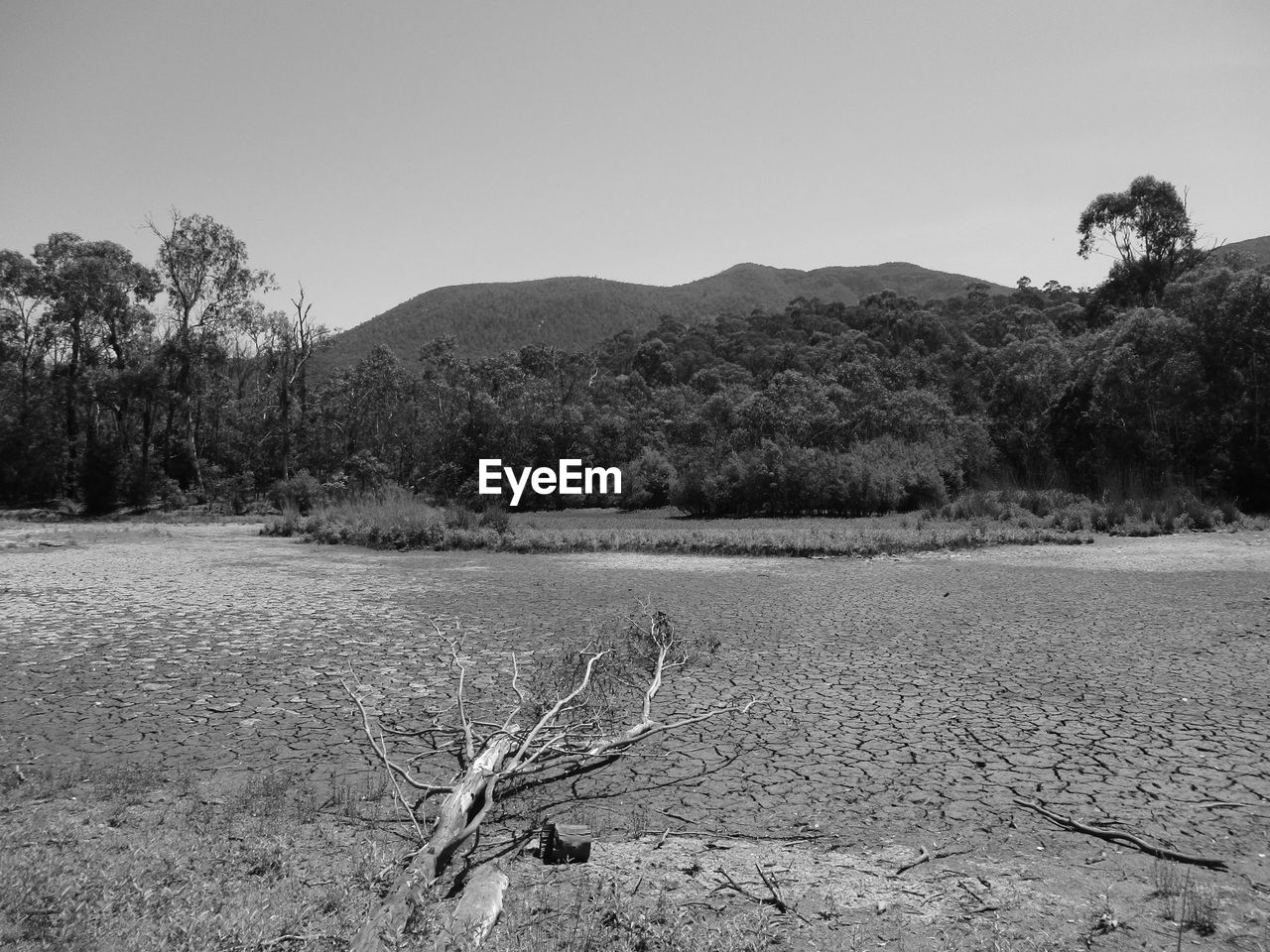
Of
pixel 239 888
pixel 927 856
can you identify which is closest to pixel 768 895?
pixel 927 856

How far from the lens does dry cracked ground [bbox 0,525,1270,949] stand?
3.78 m

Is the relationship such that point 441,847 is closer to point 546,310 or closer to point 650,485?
point 650,485

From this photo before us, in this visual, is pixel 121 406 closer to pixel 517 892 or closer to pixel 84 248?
pixel 84 248

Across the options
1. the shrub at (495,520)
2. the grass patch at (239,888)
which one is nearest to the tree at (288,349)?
the shrub at (495,520)

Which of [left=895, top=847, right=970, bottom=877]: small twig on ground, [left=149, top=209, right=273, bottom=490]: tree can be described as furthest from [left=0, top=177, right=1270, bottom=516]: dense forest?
[left=895, top=847, right=970, bottom=877]: small twig on ground

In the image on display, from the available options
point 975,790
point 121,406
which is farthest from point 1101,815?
point 121,406

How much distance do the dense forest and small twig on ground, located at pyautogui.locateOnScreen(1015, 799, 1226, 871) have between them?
23199 millimetres

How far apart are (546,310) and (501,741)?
9004 centimetres

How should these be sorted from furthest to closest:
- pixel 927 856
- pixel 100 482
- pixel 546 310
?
pixel 546 310 → pixel 100 482 → pixel 927 856

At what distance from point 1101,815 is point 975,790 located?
60cm

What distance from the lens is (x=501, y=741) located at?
16.1ft

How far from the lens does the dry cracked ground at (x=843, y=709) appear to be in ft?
12.4

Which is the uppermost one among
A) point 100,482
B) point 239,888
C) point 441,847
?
point 100,482

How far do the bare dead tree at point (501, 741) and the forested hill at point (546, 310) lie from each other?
214 feet
